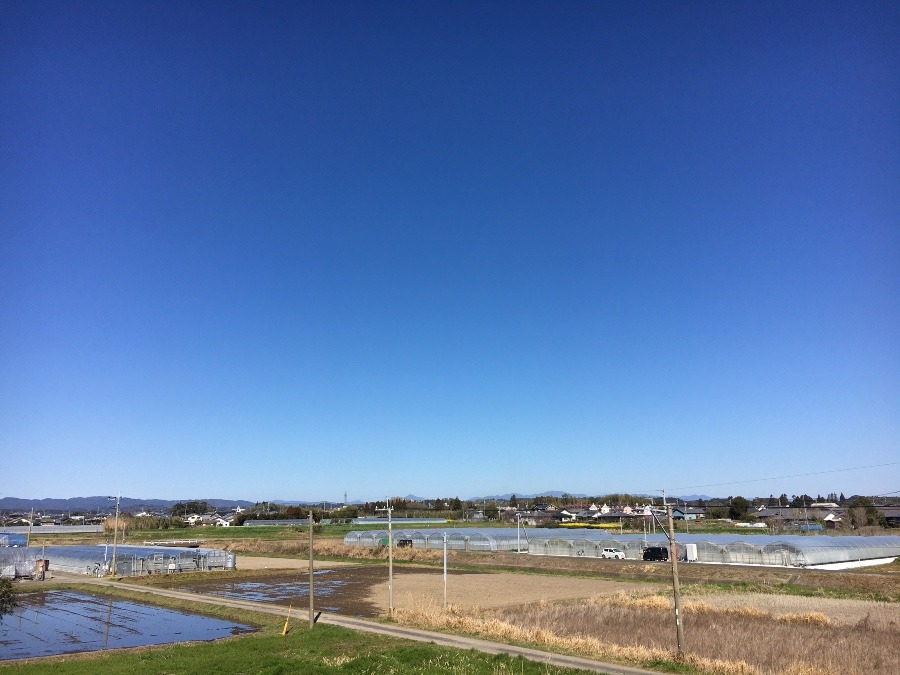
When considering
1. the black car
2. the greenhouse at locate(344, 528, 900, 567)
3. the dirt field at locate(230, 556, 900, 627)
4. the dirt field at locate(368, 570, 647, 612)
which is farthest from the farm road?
the black car

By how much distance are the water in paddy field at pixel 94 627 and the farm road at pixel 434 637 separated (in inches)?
129

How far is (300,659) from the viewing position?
84.5 feet

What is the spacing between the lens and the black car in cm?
7144

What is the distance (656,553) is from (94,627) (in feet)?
186

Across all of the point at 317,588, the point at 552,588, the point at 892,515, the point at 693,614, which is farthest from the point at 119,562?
the point at 892,515

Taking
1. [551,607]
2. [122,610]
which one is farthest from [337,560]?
[551,607]

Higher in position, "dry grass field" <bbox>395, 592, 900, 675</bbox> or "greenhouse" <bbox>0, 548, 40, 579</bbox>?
"dry grass field" <bbox>395, 592, 900, 675</bbox>

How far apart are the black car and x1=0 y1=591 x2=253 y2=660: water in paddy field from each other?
50444mm

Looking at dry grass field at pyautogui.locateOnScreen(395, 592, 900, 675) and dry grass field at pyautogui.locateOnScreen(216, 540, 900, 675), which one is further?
dry grass field at pyautogui.locateOnScreen(216, 540, 900, 675)

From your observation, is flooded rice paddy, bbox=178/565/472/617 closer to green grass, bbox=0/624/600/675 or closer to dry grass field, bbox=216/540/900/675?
dry grass field, bbox=216/540/900/675

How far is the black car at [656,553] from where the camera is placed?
71.4 metres

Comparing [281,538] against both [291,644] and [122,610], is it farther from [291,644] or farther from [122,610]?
[291,644]

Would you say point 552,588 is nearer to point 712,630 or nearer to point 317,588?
point 317,588

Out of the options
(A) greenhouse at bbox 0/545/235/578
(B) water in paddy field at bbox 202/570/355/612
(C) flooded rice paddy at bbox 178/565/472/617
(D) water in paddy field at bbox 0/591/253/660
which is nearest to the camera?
(D) water in paddy field at bbox 0/591/253/660
